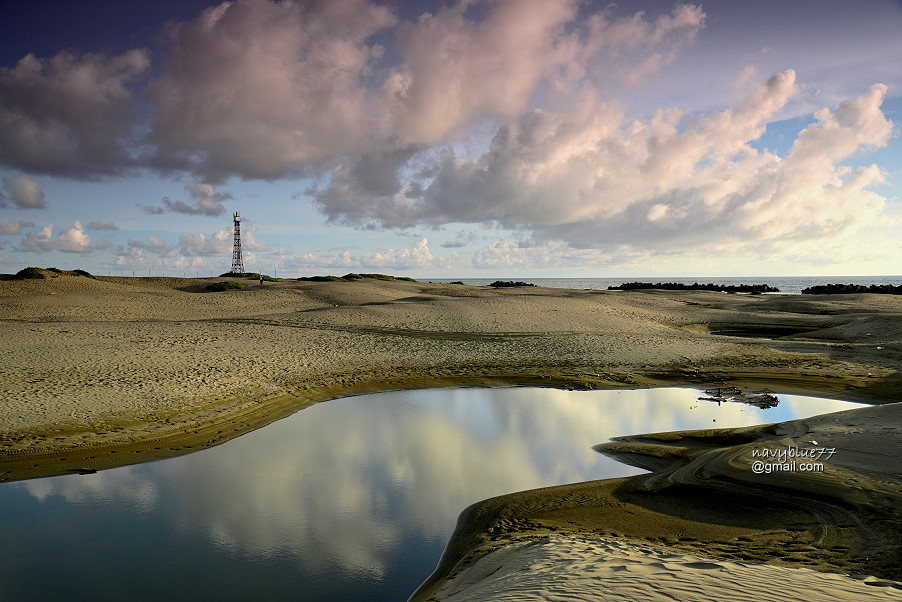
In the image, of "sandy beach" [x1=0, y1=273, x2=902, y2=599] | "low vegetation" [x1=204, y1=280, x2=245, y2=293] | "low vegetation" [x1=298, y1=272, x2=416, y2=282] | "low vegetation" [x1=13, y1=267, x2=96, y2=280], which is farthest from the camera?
"low vegetation" [x1=298, y1=272, x2=416, y2=282]

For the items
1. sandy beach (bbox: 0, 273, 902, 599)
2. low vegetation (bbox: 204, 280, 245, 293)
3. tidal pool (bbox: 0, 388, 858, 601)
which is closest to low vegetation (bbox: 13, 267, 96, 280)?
sandy beach (bbox: 0, 273, 902, 599)

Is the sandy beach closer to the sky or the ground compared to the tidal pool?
closer to the sky

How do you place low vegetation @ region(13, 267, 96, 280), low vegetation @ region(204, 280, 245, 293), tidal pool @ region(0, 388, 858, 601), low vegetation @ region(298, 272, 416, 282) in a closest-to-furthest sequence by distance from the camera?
1. tidal pool @ region(0, 388, 858, 601)
2. low vegetation @ region(13, 267, 96, 280)
3. low vegetation @ region(204, 280, 245, 293)
4. low vegetation @ region(298, 272, 416, 282)

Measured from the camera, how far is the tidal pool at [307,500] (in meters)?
6.75

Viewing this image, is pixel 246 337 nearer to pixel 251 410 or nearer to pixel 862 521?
pixel 251 410

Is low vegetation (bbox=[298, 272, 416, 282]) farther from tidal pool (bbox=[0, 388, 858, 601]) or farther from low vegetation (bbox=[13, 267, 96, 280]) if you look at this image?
tidal pool (bbox=[0, 388, 858, 601])

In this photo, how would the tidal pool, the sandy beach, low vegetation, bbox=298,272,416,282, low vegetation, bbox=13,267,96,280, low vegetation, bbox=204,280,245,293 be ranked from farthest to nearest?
low vegetation, bbox=298,272,416,282
low vegetation, bbox=204,280,245,293
low vegetation, bbox=13,267,96,280
the sandy beach
the tidal pool

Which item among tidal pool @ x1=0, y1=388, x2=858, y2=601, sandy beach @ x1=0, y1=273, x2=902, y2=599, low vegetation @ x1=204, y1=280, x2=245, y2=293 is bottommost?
tidal pool @ x1=0, y1=388, x2=858, y2=601

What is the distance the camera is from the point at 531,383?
59.8ft

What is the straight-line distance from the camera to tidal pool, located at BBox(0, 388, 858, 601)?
22.2 feet

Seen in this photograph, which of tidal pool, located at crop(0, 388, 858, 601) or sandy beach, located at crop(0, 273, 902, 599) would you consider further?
sandy beach, located at crop(0, 273, 902, 599)

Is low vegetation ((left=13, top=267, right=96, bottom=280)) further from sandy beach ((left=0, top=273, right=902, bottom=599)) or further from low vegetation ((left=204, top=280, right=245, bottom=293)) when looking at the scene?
low vegetation ((left=204, top=280, right=245, bottom=293))

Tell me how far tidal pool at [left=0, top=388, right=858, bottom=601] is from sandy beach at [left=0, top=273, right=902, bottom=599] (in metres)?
0.71

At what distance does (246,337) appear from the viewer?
2242 cm
